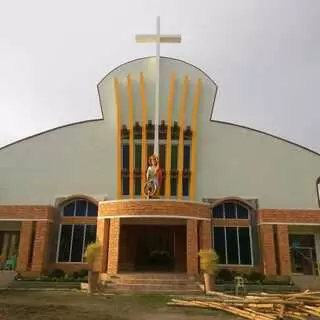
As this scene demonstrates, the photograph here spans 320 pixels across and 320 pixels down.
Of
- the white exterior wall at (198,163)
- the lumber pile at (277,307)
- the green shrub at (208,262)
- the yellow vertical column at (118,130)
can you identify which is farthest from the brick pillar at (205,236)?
the lumber pile at (277,307)

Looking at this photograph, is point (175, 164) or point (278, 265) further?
point (175, 164)

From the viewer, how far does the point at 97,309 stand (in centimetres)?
1164

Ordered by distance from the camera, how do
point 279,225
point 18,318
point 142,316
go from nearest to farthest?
1. point 18,318
2. point 142,316
3. point 279,225

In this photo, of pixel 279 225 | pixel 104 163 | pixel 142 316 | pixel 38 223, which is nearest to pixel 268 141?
pixel 279 225

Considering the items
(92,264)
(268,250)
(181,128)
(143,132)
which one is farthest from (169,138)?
(92,264)

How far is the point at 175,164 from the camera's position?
86.7ft

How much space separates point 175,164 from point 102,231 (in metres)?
8.66

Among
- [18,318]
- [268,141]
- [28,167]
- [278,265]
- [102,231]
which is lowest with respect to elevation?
[18,318]

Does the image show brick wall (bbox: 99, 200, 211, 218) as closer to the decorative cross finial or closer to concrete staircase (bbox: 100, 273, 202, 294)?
concrete staircase (bbox: 100, 273, 202, 294)

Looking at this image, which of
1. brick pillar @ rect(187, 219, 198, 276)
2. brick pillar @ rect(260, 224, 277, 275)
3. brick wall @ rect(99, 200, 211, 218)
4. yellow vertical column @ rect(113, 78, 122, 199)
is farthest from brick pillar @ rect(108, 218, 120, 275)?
brick pillar @ rect(260, 224, 277, 275)

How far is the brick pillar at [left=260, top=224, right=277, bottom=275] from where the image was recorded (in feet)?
67.1

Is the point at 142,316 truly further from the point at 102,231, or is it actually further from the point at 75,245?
the point at 75,245

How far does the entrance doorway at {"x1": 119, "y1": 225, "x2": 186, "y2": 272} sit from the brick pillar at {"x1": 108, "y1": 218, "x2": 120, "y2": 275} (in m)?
3.01

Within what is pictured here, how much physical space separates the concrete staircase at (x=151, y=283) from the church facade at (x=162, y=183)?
3.51 meters
